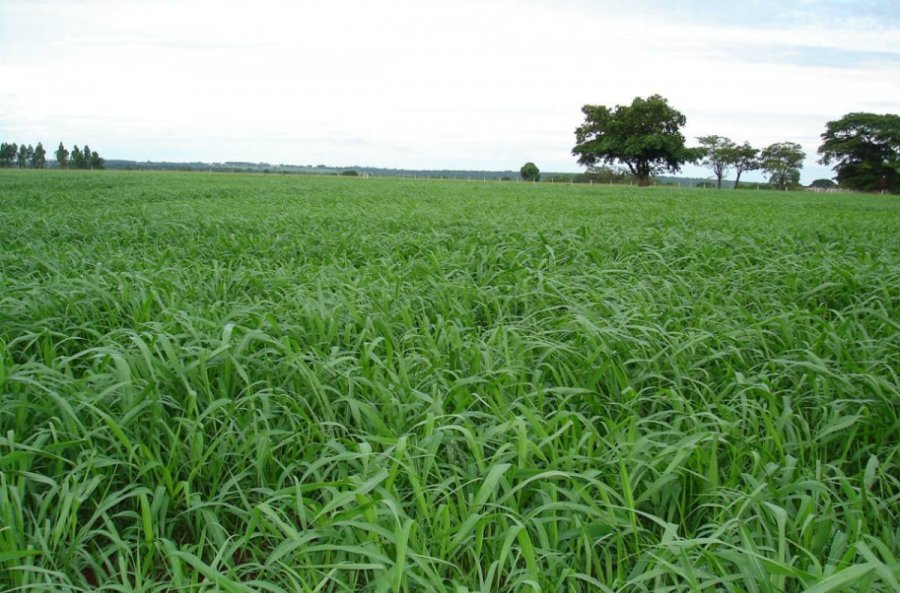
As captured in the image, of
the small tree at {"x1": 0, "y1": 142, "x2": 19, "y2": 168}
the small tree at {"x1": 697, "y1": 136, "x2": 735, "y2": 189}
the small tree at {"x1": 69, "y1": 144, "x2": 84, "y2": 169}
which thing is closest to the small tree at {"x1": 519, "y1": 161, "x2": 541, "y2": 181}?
the small tree at {"x1": 697, "y1": 136, "x2": 735, "y2": 189}

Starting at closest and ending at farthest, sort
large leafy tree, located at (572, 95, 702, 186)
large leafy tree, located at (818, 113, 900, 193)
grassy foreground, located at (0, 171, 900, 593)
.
A: grassy foreground, located at (0, 171, 900, 593) < large leafy tree, located at (572, 95, 702, 186) < large leafy tree, located at (818, 113, 900, 193)

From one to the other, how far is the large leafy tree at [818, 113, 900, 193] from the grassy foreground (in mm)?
67520

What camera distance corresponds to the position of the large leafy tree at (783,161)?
88.4 m

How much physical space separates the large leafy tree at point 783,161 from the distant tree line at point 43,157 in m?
96.9

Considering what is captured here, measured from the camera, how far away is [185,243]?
6.29m

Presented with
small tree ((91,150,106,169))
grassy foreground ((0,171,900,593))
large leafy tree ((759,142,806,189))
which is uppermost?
large leafy tree ((759,142,806,189))

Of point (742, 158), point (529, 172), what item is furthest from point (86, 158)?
point (742, 158)

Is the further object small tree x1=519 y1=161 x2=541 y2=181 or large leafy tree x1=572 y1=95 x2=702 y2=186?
small tree x1=519 y1=161 x2=541 y2=181

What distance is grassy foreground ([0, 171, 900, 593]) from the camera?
1501 millimetres

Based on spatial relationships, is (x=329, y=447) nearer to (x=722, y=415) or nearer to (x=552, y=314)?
(x=722, y=415)

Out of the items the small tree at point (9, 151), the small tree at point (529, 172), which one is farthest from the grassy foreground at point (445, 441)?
the small tree at point (9, 151)

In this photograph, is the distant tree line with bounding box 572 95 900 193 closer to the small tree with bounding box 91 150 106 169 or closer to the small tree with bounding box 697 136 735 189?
the small tree with bounding box 697 136 735 189

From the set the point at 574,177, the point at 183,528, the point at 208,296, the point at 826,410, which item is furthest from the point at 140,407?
the point at 574,177

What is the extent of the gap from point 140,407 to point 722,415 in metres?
2.16
